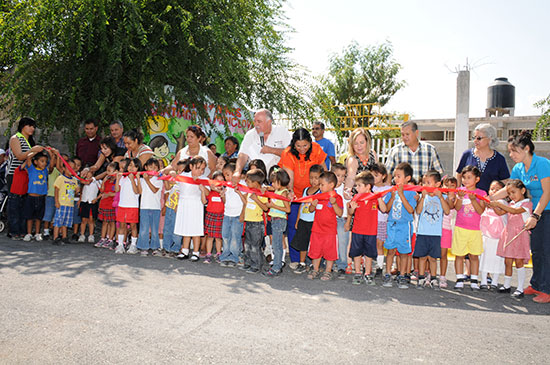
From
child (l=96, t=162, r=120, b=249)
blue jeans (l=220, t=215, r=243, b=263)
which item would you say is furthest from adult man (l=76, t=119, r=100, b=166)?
blue jeans (l=220, t=215, r=243, b=263)

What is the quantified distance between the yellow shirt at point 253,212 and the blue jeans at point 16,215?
4461 millimetres

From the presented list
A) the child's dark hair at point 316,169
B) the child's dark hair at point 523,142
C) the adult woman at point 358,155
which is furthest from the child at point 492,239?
the child's dark hair at point 316,169

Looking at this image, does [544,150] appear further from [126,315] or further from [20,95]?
[20,95]

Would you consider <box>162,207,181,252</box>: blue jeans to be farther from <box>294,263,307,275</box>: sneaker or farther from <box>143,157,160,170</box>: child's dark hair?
<box>294,263,307,275</box>: sneaker

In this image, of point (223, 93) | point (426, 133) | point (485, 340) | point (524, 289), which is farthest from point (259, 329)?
point (426, 133)

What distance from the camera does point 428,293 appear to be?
5.62 m

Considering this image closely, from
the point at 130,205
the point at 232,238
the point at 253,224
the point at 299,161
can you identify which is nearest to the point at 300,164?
the point at 299,161

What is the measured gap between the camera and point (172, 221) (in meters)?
7.29

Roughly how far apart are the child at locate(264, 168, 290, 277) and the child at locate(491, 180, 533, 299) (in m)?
2.73

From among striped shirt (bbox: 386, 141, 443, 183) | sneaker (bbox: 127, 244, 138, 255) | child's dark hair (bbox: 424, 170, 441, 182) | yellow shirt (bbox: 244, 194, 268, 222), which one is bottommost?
sneaker (bbox: 127, 244, 138, 255)

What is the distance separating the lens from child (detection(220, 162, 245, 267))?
668 cm

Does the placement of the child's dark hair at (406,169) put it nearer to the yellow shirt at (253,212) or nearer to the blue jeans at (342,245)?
the blue jeans at (342,245)

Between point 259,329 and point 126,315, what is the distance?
1264mm

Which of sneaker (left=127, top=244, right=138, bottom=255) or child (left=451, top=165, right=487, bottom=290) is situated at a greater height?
child (left=451, top=165, right=487, bottom=290)
